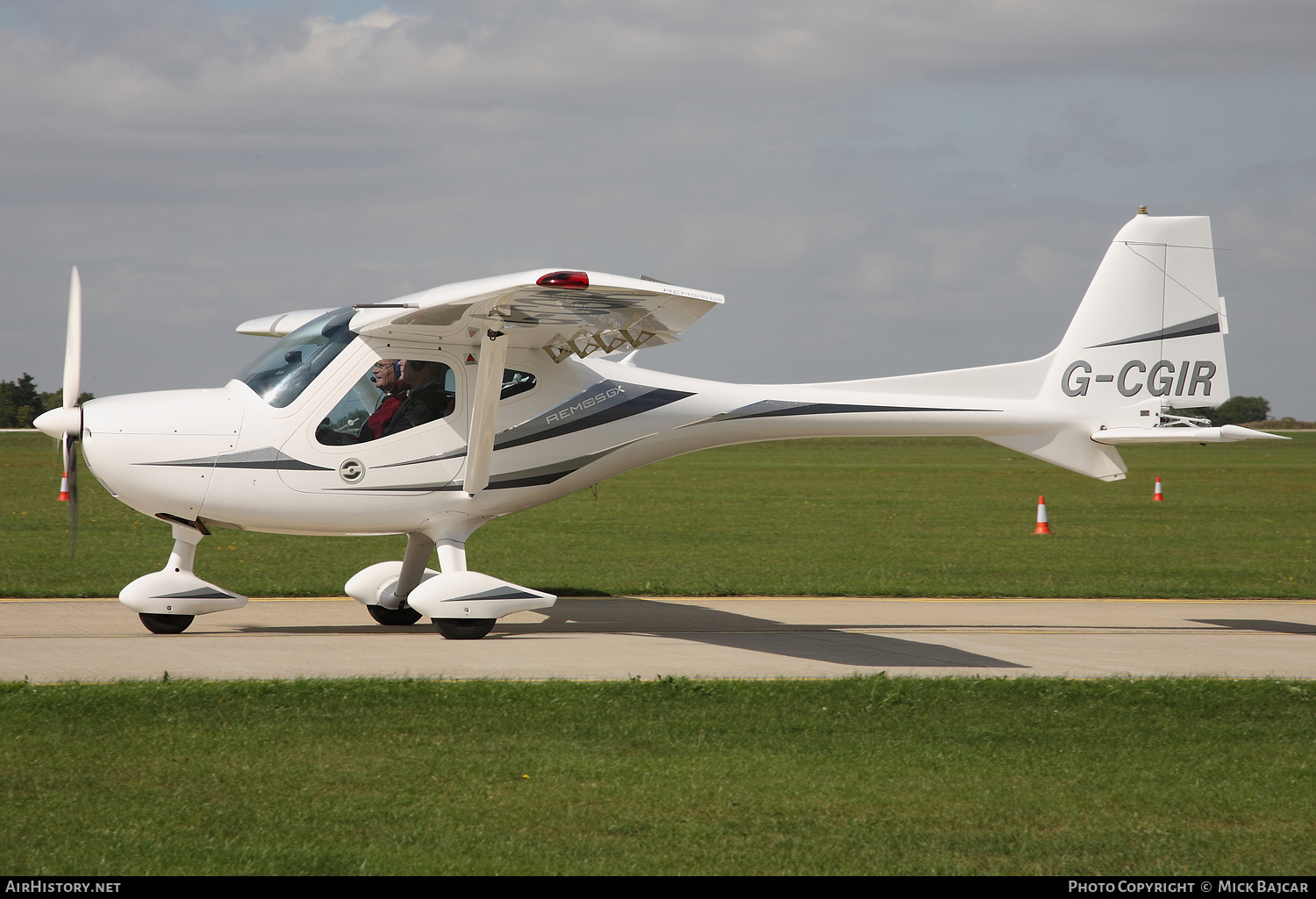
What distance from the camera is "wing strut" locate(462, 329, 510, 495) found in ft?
32.9

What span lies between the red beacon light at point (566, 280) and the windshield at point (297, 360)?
8.65ft

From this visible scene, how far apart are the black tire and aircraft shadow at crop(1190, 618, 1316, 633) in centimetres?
847

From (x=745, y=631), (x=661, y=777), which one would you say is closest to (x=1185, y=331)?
(x=745, y=631)

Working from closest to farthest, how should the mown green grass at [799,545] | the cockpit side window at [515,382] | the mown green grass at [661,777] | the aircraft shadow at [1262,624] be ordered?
the mown green grass at [661,777] < the cockpit side window at [515,382] < the aircraft shadow at [1262,624] < the mown green grass at [799,545]

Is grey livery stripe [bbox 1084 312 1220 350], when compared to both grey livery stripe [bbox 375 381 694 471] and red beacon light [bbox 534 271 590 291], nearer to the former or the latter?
grey livery stripe [bbox 375 381 694 471]

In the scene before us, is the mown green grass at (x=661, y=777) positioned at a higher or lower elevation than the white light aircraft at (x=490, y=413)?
lower

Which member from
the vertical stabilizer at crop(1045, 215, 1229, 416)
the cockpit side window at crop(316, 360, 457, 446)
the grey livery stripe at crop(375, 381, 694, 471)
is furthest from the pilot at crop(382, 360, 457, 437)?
the vertical stabilizer at crop(1045, 215, 1229, 416)

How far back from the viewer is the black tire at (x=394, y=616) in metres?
11.5

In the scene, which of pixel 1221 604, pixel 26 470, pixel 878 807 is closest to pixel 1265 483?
pixel 1221 604

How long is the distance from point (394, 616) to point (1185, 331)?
8795mm

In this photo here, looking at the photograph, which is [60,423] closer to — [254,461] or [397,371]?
[254,461]

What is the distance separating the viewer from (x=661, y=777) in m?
6.45

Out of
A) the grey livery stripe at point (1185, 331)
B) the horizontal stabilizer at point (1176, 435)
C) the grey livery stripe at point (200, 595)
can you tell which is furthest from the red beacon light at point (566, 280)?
the grey livery stripe at point (1185, 331)

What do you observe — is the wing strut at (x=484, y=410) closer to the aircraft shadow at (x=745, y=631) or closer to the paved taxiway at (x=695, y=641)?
the paved taxiway at (x=695, y=641)
